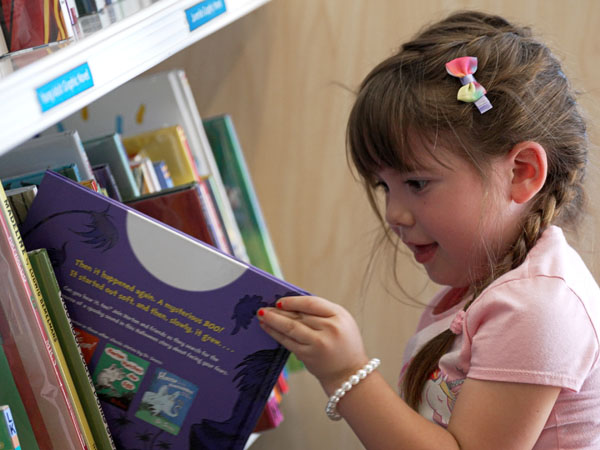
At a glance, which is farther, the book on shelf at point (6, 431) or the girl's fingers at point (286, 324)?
the girl's fingers at point (286, 324)

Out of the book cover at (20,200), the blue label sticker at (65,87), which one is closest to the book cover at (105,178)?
the book cover at (20,200)

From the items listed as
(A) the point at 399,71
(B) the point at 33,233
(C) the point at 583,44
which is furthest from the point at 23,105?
(C) the point at 583,44

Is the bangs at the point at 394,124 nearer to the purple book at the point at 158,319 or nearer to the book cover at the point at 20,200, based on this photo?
the purple book at the point at 158,319

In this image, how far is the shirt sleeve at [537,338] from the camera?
0.74 meters

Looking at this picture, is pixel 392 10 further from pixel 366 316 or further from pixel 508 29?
pixel 366 316

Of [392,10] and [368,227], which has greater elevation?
[392,10]

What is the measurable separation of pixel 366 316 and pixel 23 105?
904 millimetres

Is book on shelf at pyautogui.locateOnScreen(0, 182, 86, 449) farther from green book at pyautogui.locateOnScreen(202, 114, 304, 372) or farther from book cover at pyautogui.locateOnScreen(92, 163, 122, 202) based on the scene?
green book at pyautogui.locateOnScreen(202, 114, 304, 372)

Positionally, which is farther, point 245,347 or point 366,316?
point 366,316

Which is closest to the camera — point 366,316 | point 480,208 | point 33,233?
point 33,233

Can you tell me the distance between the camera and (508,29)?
91 cm

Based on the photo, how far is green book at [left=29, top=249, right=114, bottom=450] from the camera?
699 millimetres

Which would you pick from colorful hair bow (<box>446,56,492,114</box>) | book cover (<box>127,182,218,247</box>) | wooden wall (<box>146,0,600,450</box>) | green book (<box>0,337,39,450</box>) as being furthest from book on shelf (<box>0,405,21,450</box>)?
wooden wall (<box>146,0,600,450</box>)

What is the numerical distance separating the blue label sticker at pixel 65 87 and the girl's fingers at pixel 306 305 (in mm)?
277
